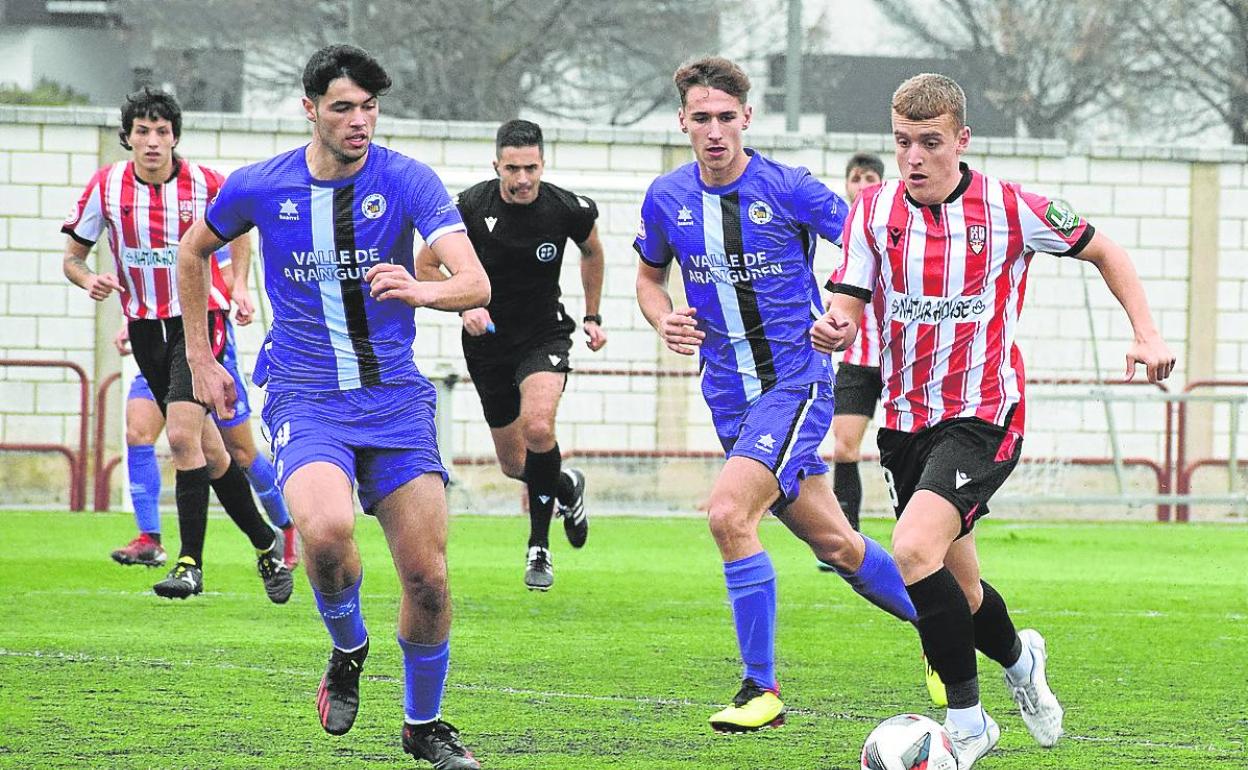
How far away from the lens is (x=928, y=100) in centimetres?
548

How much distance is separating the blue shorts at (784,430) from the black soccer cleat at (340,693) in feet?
4.98

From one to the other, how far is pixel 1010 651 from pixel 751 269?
65.9 inches

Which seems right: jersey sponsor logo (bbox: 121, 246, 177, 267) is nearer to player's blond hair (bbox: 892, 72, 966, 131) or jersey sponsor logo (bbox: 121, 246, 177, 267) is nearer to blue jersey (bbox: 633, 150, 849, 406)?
blue jersey (bbox: 633, 150, 849, 406)

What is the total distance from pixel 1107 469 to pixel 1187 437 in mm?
900

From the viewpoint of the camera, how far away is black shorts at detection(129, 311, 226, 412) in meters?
8.88

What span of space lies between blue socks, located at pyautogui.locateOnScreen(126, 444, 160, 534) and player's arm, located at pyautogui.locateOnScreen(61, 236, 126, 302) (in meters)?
0.97

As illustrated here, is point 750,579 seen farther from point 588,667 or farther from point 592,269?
point 592,269

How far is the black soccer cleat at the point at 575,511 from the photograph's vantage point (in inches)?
399

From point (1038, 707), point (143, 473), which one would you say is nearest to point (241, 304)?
point (143, 473)

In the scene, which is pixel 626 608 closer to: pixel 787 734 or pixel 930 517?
pixel 787 734

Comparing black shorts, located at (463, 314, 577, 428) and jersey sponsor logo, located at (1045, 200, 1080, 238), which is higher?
jersey sponsor logo, located at (1045, 200, 1080, 238)

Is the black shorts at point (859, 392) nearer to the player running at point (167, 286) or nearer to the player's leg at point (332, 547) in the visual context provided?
the player running at point (167, 286)

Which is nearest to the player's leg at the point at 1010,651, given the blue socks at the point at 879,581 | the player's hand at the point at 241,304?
the blue socks at the point at 879,581

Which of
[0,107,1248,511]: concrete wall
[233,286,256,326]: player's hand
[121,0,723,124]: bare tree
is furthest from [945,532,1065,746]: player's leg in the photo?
[121,0,723,124]: bare tree
